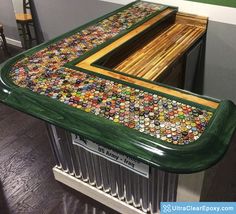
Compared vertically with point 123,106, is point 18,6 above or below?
below

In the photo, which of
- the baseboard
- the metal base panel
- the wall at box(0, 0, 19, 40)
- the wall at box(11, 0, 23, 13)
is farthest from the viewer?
the baseboard

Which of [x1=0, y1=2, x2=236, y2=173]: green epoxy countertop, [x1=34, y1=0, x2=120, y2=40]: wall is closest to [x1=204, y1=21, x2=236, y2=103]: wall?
[x1=34, y1=0, x2=120, y2=40]: wall

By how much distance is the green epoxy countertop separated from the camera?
1.26 metres

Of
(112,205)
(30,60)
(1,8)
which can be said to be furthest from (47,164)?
(1,8)

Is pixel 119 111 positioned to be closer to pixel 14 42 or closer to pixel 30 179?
pixel 30 179

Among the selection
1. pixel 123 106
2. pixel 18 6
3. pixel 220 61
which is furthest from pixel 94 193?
pixel 18 6

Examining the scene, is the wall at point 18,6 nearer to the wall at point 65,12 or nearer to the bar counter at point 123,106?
Result: the wall at point 65,12

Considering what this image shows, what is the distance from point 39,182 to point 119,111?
1.17 m

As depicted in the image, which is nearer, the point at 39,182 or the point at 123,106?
the point at 123,106

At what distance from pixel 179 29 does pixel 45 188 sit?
5.84 ft

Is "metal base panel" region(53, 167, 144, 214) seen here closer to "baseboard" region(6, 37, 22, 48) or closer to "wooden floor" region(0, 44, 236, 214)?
"wooden floor" region(0, 44, 236, 214)

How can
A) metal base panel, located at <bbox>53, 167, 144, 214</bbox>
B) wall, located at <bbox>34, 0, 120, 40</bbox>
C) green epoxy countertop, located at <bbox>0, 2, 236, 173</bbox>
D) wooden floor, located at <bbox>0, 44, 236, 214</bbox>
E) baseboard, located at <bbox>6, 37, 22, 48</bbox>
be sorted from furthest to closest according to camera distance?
baseboard, located at <bbox>6, 37, 22, 48</bbox> < wall, located at <bbox>34, 0, 120, 40</bbox> < wooden floor, located at <bbox>0, 44, 236, 214</bbox> < metal base panel, located at <bbox>53, 167, 144, 214</bbox> < green epoxy countertop, located at <bbox>0, 2, 236, 173</bbox>

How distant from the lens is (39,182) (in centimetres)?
232

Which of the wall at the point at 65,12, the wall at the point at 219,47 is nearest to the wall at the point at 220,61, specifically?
the wall at the point at 219,47
